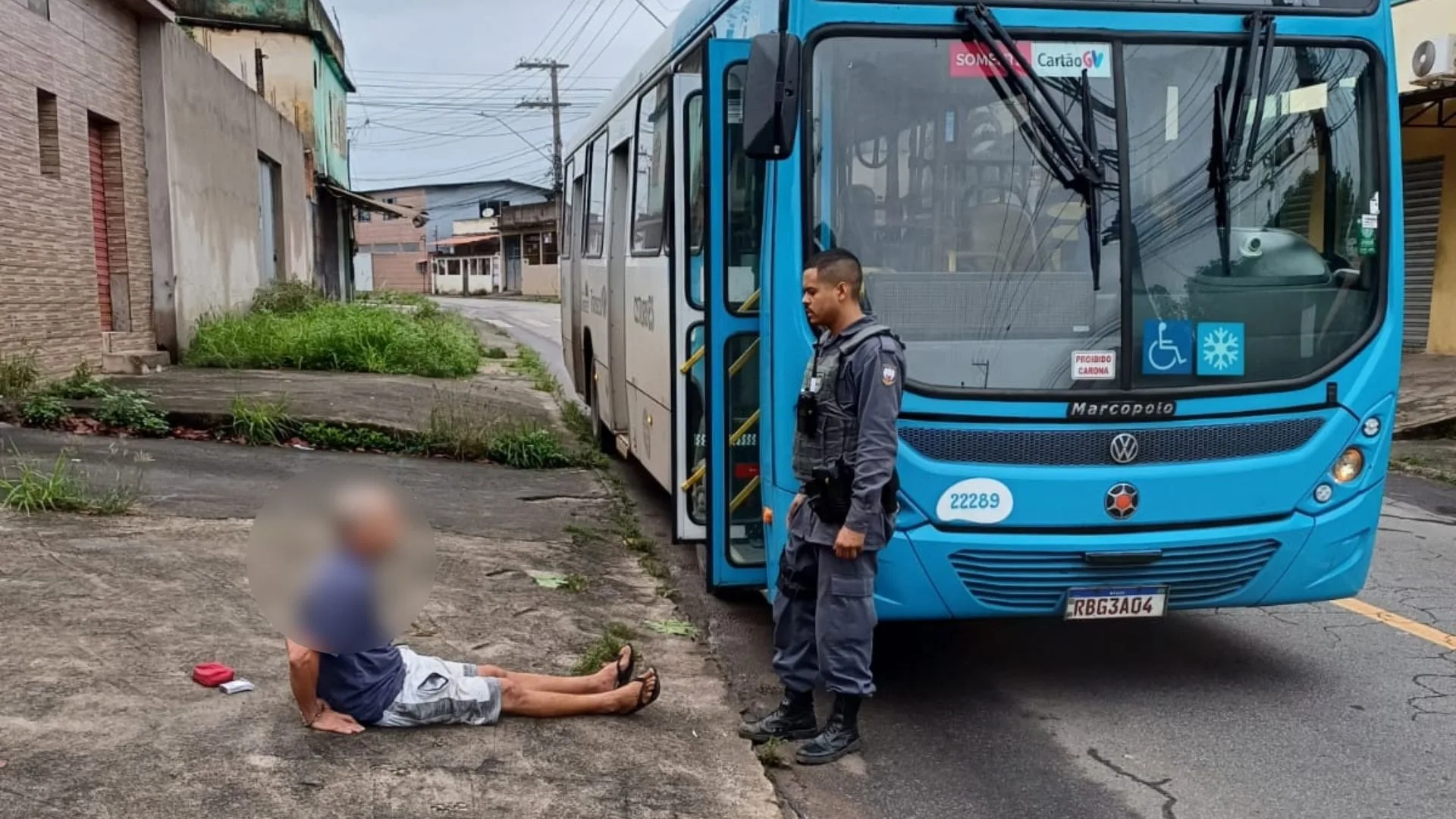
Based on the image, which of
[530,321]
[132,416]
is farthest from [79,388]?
[530,321]

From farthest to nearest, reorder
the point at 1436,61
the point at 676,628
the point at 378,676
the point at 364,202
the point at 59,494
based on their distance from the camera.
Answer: the point at 364,202, the point at 1436,61, the point at 59,494, the point at 676,628, the point at 378,676

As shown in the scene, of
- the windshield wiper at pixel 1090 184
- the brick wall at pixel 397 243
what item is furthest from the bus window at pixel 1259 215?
the brick wall at pixel 397 243

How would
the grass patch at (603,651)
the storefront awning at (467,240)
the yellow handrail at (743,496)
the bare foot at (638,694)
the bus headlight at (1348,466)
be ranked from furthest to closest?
the storefront awning at (467,240)
the yellow handrail at (743,496)
the grass patch at (603,651)
the bus headlight at (1348,466)
the bare foot at (638,694)

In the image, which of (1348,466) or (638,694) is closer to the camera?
(638,694)

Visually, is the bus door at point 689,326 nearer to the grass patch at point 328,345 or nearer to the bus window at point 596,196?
the bus window at point 596,196

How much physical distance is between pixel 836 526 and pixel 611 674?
3.36ft

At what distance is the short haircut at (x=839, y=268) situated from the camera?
171 inches

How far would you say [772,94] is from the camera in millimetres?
4480

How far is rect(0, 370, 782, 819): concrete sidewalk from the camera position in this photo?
3693mm

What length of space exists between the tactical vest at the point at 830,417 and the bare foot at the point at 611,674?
0.95 metres

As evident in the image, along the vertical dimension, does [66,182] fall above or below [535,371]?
above

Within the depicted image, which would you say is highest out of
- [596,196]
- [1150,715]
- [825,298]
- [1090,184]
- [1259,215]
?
[596,196]

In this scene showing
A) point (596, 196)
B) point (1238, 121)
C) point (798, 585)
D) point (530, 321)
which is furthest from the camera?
point (530, 321)

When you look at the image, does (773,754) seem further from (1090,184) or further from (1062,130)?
(1062,130)
